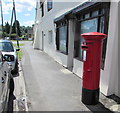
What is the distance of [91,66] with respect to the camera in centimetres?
341

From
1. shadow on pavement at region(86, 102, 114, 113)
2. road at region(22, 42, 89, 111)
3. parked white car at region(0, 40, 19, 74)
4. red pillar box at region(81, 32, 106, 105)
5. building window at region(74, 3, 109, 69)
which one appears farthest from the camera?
parked white car at region(0, 40, 19, 74)

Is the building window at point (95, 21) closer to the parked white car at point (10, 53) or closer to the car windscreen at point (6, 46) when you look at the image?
the parked white car at point (10, 53)

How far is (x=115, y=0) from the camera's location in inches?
141

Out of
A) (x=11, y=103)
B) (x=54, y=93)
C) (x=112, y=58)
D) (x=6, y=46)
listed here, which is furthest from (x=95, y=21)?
(x=6, y=46)

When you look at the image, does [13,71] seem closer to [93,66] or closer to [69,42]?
[69,42]

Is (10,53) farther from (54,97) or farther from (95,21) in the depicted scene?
(95,21)

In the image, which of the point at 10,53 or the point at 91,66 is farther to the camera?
the point at 10,53

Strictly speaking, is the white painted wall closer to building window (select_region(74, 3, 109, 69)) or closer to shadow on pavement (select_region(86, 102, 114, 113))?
building window (select_region(74, 3, 109, 69))

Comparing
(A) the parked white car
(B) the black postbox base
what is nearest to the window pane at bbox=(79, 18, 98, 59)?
(B) the black postbox base

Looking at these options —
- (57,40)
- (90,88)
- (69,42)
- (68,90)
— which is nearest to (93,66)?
(90,88)

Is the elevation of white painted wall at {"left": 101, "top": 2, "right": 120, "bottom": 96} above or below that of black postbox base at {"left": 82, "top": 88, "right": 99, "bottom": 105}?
above

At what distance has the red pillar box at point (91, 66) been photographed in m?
3.34

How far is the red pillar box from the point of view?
3338 mm

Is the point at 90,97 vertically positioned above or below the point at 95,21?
below
